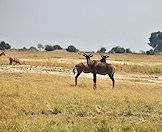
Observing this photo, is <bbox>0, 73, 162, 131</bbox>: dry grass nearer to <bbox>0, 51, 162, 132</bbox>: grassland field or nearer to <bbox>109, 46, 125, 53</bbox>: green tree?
<bbox>0, 51, 162, 132</bbox>: grassland field

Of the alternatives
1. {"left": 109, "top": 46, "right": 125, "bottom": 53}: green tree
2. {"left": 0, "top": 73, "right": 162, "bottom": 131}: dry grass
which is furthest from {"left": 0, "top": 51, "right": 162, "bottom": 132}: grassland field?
{"left": 109, "top": 46, "right": 125, "bottom": 53}: green tree

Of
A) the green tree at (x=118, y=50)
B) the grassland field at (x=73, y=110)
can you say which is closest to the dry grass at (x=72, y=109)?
the grassland field at (x=73, y=110)

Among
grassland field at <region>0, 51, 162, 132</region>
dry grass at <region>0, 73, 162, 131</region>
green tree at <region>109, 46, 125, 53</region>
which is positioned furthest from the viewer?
Result: green tree at <region>109, 46, 125, 53</region>

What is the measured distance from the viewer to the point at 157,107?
3039 cm

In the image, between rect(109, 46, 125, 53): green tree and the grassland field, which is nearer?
the grassland field

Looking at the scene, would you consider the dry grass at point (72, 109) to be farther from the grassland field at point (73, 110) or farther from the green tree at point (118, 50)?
the green tree at point (118, 50)

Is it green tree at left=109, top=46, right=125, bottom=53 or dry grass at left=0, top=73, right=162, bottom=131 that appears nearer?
dry grass at left=0, top=73, right=162, bottom=131

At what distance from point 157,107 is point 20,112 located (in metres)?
8.59

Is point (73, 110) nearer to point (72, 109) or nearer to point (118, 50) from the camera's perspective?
point (72, 109)

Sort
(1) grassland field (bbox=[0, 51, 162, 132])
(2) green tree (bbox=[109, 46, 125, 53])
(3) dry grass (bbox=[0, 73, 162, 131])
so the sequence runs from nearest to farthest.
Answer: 1. (1) grassland field (bbox=[0, 51, 162, 132])
2. (3) dry grass (bbox=[0, 73, 162, 131])
3. (2) green tree (bbox=[109, 46, 125, 53])

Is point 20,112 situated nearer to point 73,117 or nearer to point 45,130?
point 73,117

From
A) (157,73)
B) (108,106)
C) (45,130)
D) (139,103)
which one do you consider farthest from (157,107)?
(157,73)

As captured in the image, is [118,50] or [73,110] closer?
[73,110]

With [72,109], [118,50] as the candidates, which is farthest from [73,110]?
[118,50]
